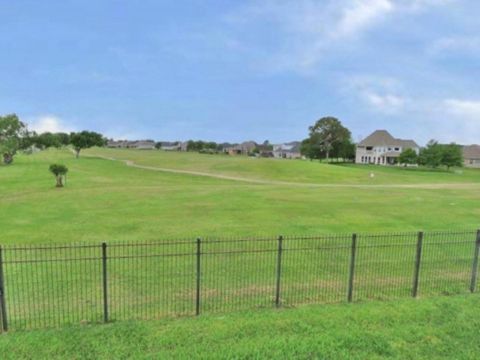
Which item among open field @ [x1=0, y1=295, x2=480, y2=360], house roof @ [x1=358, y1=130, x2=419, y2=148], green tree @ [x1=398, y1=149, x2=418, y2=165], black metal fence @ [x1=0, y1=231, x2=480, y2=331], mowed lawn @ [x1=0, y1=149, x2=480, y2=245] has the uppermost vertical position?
house roof @ [x1=358, y1=130, x2=419, y2=148]

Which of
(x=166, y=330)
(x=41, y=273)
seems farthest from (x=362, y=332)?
(x=41, y=273)

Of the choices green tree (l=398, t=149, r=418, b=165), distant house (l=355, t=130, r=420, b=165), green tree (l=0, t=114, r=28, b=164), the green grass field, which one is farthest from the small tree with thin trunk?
distant house (l=355, t=130, r=420, b=165)

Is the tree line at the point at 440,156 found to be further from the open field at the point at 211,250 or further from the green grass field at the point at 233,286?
the green grass field at the point at 233,286

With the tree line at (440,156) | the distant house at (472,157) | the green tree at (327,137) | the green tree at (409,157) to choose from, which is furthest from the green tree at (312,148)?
the distant house at (472,157)

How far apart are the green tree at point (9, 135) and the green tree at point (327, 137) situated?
67387 millimetres

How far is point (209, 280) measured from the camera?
A: 32.6ft

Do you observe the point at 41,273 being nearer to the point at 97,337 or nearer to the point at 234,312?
the point at 97,337

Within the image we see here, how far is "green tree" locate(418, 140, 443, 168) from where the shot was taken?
78.0m

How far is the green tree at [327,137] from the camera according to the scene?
329 feet

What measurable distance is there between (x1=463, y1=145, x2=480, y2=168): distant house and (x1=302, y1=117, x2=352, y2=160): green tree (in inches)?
1280

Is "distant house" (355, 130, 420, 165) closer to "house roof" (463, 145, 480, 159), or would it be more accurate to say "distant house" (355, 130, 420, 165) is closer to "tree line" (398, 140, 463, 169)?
"tree line" (398, 140, 463, 169)

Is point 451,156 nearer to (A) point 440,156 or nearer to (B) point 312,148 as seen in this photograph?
(A) point 440,156

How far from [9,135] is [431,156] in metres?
81.2

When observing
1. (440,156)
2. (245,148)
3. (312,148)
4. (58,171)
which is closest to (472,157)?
(440,156)
